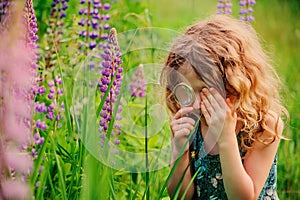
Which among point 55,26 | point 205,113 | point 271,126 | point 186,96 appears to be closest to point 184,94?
point 186,96

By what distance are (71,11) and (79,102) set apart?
100cm

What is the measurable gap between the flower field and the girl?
0.13 meters

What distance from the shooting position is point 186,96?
76.5 inches

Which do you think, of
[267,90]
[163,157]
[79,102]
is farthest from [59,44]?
[267,90]

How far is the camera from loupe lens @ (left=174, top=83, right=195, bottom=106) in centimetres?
191

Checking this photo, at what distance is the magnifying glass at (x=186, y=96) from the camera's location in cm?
191

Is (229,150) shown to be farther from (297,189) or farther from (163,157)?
(297,189)

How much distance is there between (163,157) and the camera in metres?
2.59

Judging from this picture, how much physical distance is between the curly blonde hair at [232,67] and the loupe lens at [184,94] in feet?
0.17

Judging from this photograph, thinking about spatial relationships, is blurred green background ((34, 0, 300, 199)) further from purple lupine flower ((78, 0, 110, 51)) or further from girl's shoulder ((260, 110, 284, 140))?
girl's shoulder ((260, 110, 284, 140))

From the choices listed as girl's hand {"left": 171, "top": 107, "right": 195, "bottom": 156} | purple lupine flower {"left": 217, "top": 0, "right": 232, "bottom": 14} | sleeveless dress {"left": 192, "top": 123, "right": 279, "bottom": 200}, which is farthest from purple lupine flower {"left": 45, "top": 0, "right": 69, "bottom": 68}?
girl's hand {"left": 171, "top": 107, "right": 195, "bottom": 156}

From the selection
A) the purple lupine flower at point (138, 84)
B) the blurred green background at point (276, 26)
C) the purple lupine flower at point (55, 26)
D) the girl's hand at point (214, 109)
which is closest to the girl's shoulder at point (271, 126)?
the girl's hand at point (214, 109)

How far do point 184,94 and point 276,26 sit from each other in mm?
3897

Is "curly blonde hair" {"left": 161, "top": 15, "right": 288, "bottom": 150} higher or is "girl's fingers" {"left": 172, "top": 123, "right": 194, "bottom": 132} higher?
"curly blonde hair" {"left": 161, "top": 15, "right": 288, "bottom": 150}
